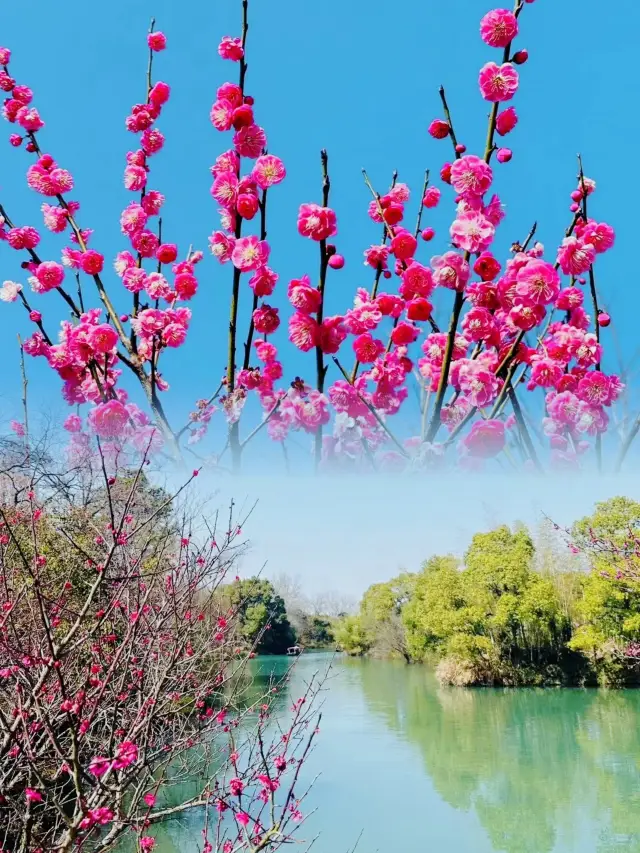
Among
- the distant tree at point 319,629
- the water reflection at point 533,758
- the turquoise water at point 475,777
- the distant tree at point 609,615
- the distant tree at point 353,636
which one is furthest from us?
the distant tree at point 353,636

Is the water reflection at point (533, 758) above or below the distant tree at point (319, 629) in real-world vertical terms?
below

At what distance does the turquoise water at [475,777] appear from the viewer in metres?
6.46

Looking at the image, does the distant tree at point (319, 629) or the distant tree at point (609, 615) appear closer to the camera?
the distant tree at point (609, 615)

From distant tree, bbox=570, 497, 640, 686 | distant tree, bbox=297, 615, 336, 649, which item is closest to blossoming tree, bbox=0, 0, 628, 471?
distant tree, bbox=570, 497, 640, 686

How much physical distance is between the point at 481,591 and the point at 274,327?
54.2 feet

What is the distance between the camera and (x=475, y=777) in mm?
8812

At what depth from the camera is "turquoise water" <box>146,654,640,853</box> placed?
6.46 meters

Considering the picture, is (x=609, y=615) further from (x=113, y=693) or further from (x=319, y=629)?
(x=113, y=693)

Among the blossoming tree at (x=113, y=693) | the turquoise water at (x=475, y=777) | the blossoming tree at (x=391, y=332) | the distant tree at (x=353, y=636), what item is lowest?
the turquoise water at (x=475, y=777)

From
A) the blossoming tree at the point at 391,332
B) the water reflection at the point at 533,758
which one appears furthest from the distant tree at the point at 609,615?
the blossoming tree at the point at 391,332

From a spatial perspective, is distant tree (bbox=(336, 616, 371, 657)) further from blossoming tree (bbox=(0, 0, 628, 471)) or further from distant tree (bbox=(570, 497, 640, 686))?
blossoming tree (bbox=(0, 0, 628, 471))

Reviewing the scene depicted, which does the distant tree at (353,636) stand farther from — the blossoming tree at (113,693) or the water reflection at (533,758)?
the blossoming tree at (113,693)

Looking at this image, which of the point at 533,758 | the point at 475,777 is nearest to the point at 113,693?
the point at 475,777

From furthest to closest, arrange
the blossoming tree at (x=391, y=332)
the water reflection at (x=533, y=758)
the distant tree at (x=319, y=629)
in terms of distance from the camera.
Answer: the distant tree at (x=319, y=629) → the water reflection at (x=533, y=758) → the blossoming tree at (x=391, y=332)
